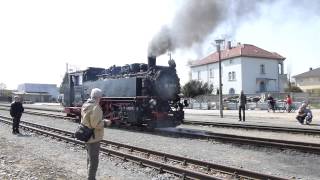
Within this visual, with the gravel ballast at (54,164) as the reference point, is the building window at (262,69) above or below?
above

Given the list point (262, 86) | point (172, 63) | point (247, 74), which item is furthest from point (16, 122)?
point (262, 86)

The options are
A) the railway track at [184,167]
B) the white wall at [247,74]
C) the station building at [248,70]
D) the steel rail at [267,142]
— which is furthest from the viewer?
the station building at [248,70]

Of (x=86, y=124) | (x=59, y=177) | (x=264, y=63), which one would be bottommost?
(x=59, y=177)

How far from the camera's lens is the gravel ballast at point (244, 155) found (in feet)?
33.0

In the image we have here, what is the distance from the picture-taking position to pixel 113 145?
1436cm

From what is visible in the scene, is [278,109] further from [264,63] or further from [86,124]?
[264,63]

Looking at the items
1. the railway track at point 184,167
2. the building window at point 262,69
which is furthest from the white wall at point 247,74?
the railway track at point 184,167

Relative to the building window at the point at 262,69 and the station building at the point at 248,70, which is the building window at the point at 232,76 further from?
the building window at the point at 262,69

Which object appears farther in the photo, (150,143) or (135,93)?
(135,93)

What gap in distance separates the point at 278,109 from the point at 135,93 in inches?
815

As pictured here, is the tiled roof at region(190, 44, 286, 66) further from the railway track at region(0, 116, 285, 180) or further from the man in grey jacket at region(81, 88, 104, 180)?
the man in grey jacket at region(81, 88, 104, 180)

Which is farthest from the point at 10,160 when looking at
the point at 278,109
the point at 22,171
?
the point at 278,109

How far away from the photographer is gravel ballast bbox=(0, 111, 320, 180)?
1007 cm

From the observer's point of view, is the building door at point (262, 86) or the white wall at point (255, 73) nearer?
the white wall at point (255, 73)
